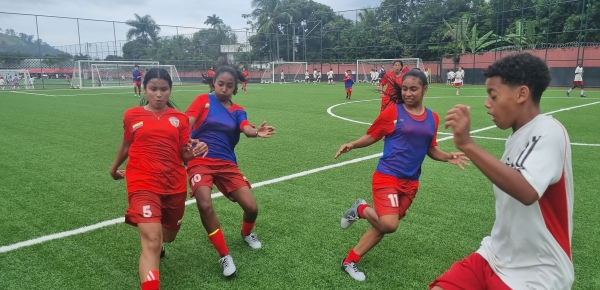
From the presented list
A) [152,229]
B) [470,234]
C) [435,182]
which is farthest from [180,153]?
[435,182]

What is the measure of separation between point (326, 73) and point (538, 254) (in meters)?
47.3

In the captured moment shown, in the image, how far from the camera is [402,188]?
375 cm

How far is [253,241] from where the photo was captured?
4.24m

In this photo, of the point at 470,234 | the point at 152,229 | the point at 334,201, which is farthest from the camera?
the point at 334,201

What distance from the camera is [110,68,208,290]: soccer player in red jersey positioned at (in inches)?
124

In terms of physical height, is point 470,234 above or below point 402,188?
below

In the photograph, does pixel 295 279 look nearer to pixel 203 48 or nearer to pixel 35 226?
pixel 35 226

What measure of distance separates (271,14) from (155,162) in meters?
57.9

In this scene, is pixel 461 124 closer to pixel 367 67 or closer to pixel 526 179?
pixel 526 179

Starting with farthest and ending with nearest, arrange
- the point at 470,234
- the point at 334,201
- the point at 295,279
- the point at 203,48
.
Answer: the point at 203,48 < the point at 334,201 < the point at 470,234 < the point at 295,279

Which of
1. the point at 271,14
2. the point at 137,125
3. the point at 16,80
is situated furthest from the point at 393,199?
the point at 271,14

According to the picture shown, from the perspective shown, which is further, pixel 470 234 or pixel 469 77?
pixel 469 77

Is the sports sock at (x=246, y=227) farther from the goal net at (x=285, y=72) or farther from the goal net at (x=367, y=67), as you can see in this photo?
the goal net at (x=285, y=72)

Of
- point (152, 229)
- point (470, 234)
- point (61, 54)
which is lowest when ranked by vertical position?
point (470, 234)
